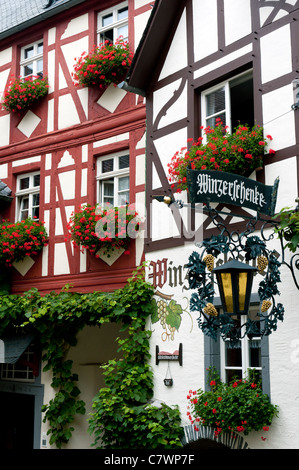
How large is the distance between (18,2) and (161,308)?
781 cm

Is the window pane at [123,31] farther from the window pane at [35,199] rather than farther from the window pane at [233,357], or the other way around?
the window pane at [233,357]

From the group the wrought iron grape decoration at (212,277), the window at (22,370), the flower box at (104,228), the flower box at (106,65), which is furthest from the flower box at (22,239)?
the wrought iron grape decoration at (212,277)

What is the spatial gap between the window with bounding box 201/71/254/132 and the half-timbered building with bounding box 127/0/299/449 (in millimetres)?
14

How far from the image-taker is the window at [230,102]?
25.0 feet

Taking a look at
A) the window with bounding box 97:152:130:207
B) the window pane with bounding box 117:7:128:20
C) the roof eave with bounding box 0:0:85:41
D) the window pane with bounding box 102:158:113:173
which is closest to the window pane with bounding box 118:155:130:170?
the window with bounding box 97:152:130:207

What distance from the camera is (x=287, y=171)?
6566mm

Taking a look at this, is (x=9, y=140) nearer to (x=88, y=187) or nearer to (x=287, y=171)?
(x=88, y=187)

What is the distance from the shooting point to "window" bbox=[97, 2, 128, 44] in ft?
32.2

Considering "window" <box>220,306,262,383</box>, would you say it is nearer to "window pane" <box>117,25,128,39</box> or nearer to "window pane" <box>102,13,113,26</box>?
"window pane" <box>117,25,128,39</box>

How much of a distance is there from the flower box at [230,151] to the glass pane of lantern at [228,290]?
2071 millimetres

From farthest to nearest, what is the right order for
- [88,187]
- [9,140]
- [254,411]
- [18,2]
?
1. [18,2]
2. [9,140]
3. [88,187]
4. [254,411]
